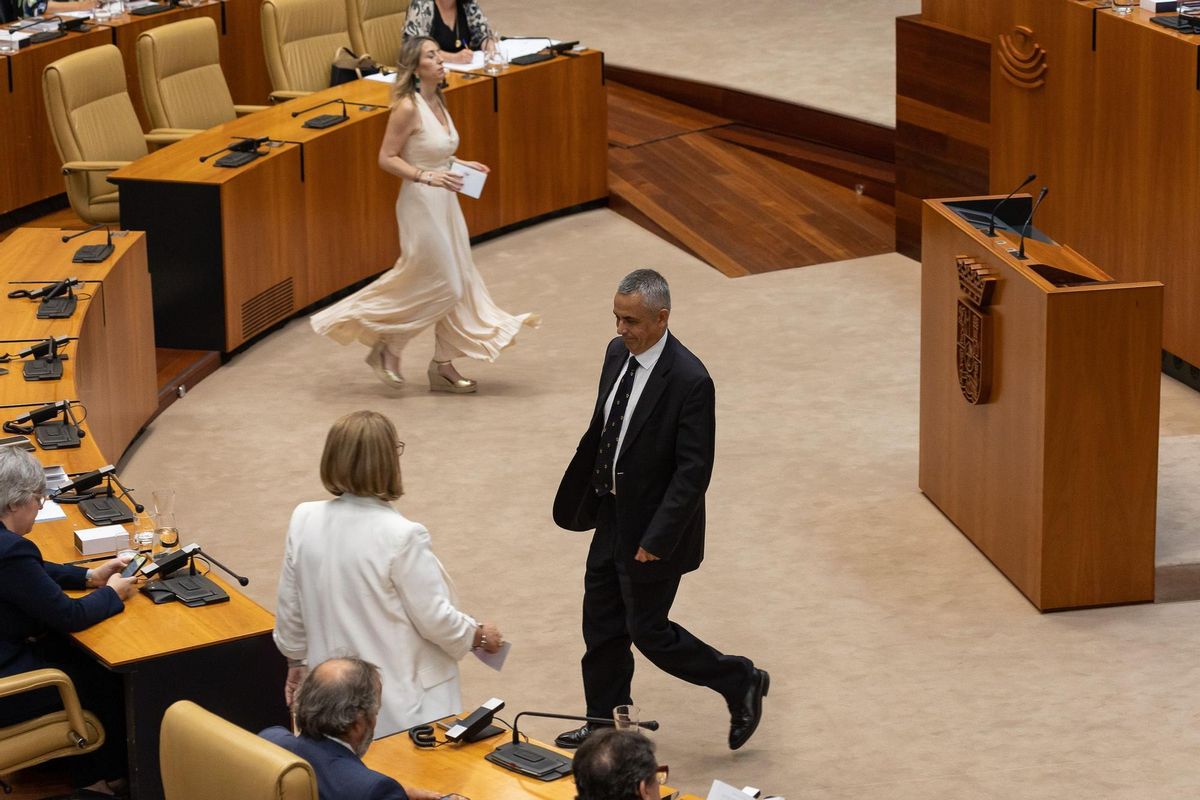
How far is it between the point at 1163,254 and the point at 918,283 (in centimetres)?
176

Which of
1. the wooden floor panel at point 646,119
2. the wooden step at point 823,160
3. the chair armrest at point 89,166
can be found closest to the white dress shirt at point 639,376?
the chair armrest at point 89,166

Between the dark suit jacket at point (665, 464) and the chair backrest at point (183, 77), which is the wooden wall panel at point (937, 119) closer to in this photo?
the chair backrest at point (183, 77)

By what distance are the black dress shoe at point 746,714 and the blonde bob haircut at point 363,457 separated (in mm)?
1403

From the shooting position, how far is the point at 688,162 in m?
11.1

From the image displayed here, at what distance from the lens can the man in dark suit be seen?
4.54 m

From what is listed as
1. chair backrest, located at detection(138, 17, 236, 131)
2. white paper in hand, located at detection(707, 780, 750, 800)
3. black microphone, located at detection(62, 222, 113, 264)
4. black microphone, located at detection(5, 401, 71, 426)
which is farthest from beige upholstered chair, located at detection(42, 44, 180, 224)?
white paper in hand, located at detection(707, 780, 750, 800)

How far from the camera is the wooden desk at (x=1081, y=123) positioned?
24.5ft

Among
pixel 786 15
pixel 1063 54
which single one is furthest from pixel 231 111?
pixel 786 15

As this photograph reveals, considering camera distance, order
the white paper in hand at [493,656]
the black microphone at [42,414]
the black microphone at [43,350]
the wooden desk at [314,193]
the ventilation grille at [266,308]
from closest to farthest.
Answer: the white paper in hand at [493,656]
the black microphone at [42,414]
the black microphone at [43,350]
the wooden desk at [314,193]
the ventilation grille at [266,308]

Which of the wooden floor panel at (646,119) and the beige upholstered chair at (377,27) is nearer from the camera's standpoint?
the beige upholstered chair at (377,27)

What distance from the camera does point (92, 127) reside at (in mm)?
8930

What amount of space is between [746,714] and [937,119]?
5067mm

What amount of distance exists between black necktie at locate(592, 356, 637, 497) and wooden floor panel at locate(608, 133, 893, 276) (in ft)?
Result: 16.1

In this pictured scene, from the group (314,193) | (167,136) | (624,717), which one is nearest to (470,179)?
(314,193)
